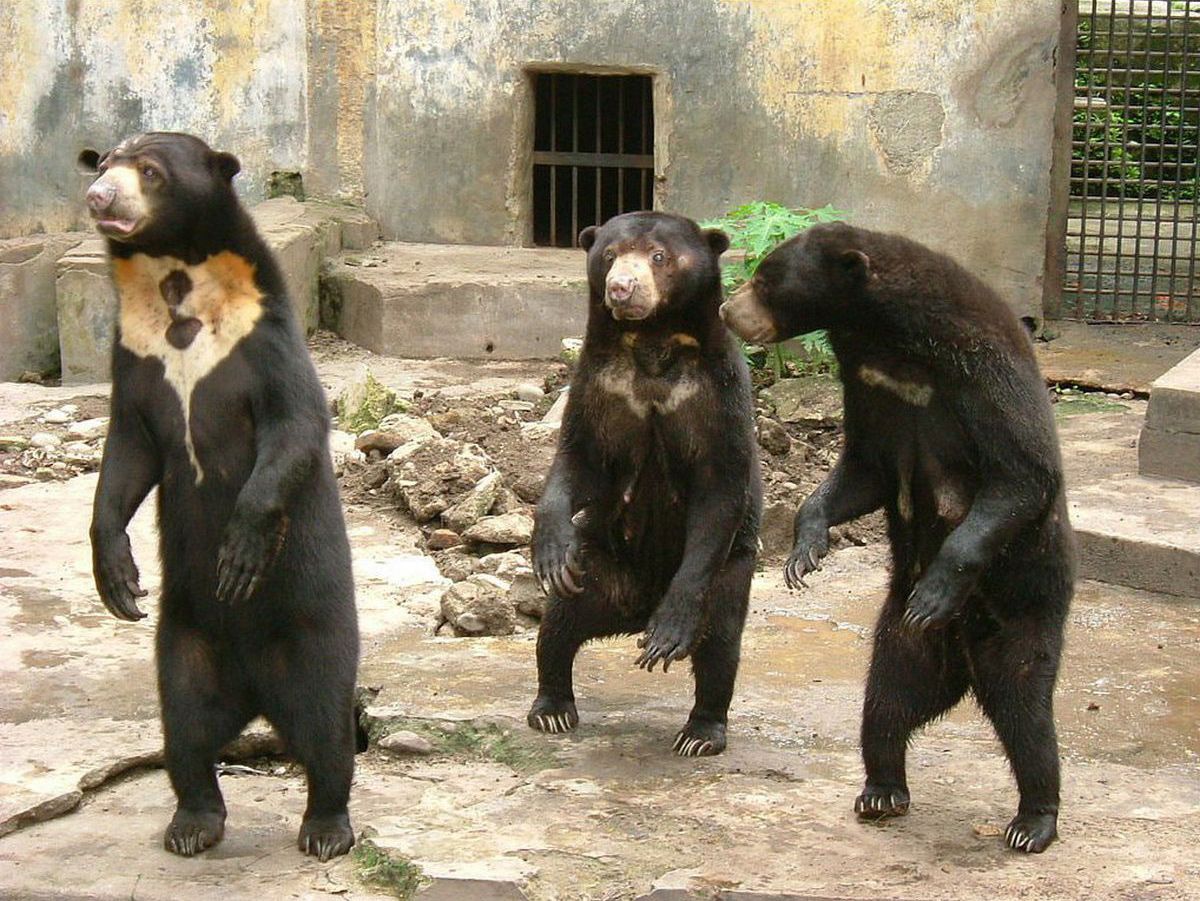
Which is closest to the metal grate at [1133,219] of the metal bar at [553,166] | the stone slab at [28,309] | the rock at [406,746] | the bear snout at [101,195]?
the metal bar at [553,166]

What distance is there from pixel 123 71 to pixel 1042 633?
8.89 m

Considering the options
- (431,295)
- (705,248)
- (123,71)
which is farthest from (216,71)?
(705,248)

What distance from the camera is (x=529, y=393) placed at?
9.70 m

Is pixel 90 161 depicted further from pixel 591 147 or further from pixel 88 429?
pixel 591 147

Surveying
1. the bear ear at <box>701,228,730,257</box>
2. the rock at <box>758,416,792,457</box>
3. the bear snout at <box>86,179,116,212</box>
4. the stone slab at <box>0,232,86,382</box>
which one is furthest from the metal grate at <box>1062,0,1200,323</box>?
the bear snout at <box>86,179,116,212</box>

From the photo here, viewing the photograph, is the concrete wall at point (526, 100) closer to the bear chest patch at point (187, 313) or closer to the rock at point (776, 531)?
the rock at point (776, 531)

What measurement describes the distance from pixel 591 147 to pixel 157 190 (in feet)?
29.7

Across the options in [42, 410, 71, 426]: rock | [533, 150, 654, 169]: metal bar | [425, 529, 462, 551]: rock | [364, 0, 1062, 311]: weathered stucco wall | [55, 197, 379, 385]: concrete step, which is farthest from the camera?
[533, 150, 654, 169]: metal bar

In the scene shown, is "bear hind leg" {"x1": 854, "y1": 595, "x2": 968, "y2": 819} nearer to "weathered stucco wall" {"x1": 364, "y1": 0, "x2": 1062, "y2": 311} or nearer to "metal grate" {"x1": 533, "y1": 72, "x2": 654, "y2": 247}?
"weathered stucco wall" {"x1": 364, "y1": 0, "x2": 1062, "y2": 311}

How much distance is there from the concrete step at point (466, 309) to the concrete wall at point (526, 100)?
976 mm

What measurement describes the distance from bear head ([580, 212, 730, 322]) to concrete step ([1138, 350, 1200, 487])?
3383 millimetres

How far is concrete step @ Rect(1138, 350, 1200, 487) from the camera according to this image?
7.81 metres

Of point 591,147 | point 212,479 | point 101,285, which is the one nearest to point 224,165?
point 212,479

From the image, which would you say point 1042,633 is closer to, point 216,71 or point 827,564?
point 827,564
